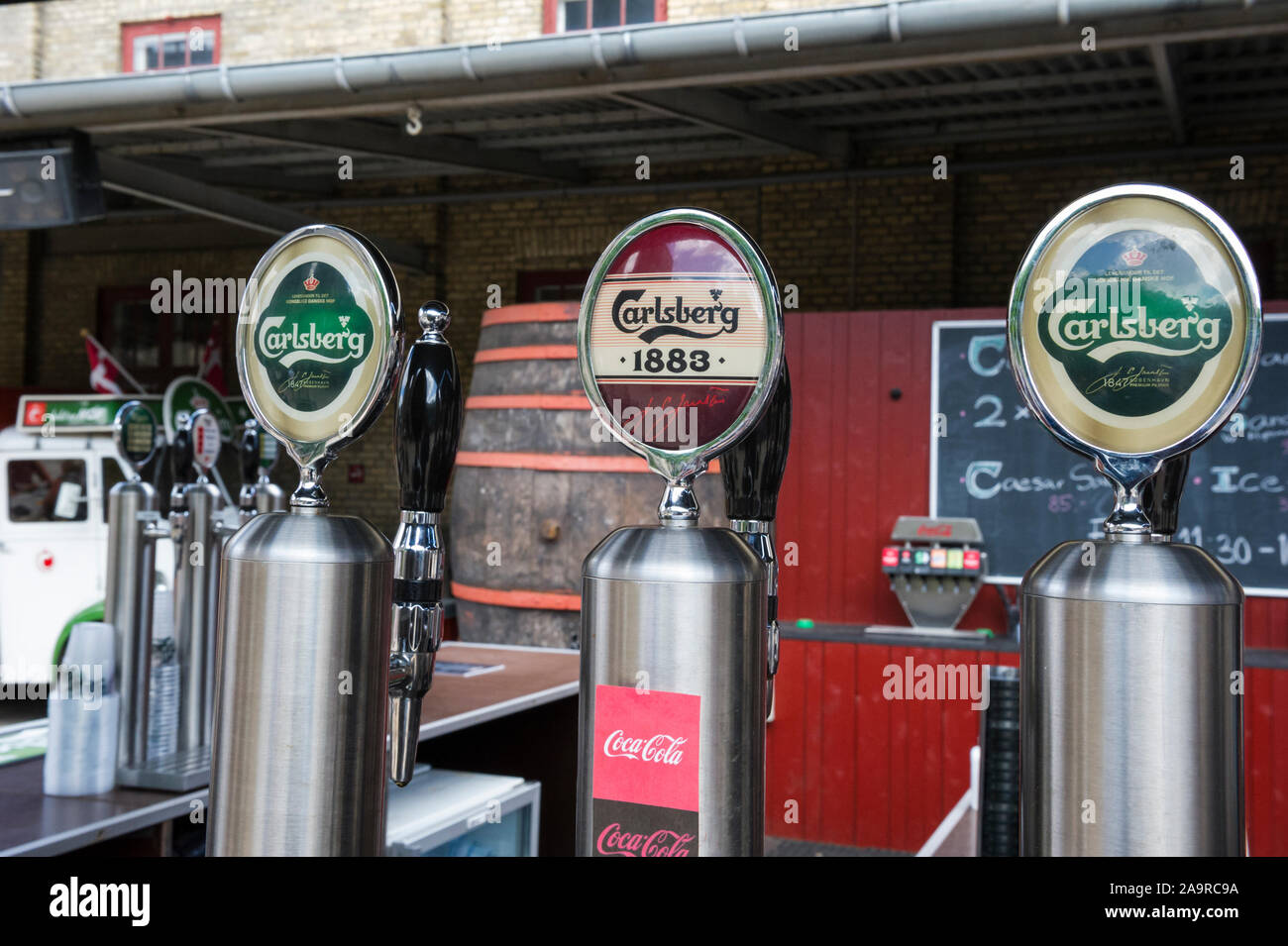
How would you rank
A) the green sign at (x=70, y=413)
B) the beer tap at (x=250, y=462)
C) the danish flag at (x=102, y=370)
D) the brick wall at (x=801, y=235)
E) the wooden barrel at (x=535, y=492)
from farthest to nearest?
1. the danish flag at (x=102, y=370)
2. the brick wall at (x=801, y=235)
3. the green sign at (x=70, y=413)
4. the wooden barrel at (x=535, y=492)
5. the beer tap at (x=250, y=462)

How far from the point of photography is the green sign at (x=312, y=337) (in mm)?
918

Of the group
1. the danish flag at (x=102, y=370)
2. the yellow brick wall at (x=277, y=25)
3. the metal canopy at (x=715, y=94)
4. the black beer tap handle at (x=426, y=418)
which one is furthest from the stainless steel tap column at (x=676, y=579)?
the danish flag at (x=102, y=370)

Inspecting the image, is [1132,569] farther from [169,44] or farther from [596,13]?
[169,44]

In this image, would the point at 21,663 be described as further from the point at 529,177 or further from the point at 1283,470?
the point at 1283,470

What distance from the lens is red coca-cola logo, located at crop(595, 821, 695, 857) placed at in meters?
0.78

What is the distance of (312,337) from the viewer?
0.93 metres

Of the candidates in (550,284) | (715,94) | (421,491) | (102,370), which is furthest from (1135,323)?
(102,370)

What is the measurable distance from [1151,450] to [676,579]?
0.33 metres

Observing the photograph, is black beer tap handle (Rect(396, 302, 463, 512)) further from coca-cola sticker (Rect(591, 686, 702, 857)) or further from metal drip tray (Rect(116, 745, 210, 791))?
metal drip tray (Rect(116, 745, 210, 791))

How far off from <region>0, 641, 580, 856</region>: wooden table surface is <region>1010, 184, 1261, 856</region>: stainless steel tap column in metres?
1.28

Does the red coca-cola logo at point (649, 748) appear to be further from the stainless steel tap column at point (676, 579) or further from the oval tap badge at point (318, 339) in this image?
the oval tap badge at point (318, 339)

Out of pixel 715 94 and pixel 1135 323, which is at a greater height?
pixel 715 94

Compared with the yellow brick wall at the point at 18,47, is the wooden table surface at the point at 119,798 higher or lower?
lower

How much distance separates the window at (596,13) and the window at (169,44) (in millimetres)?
2515
